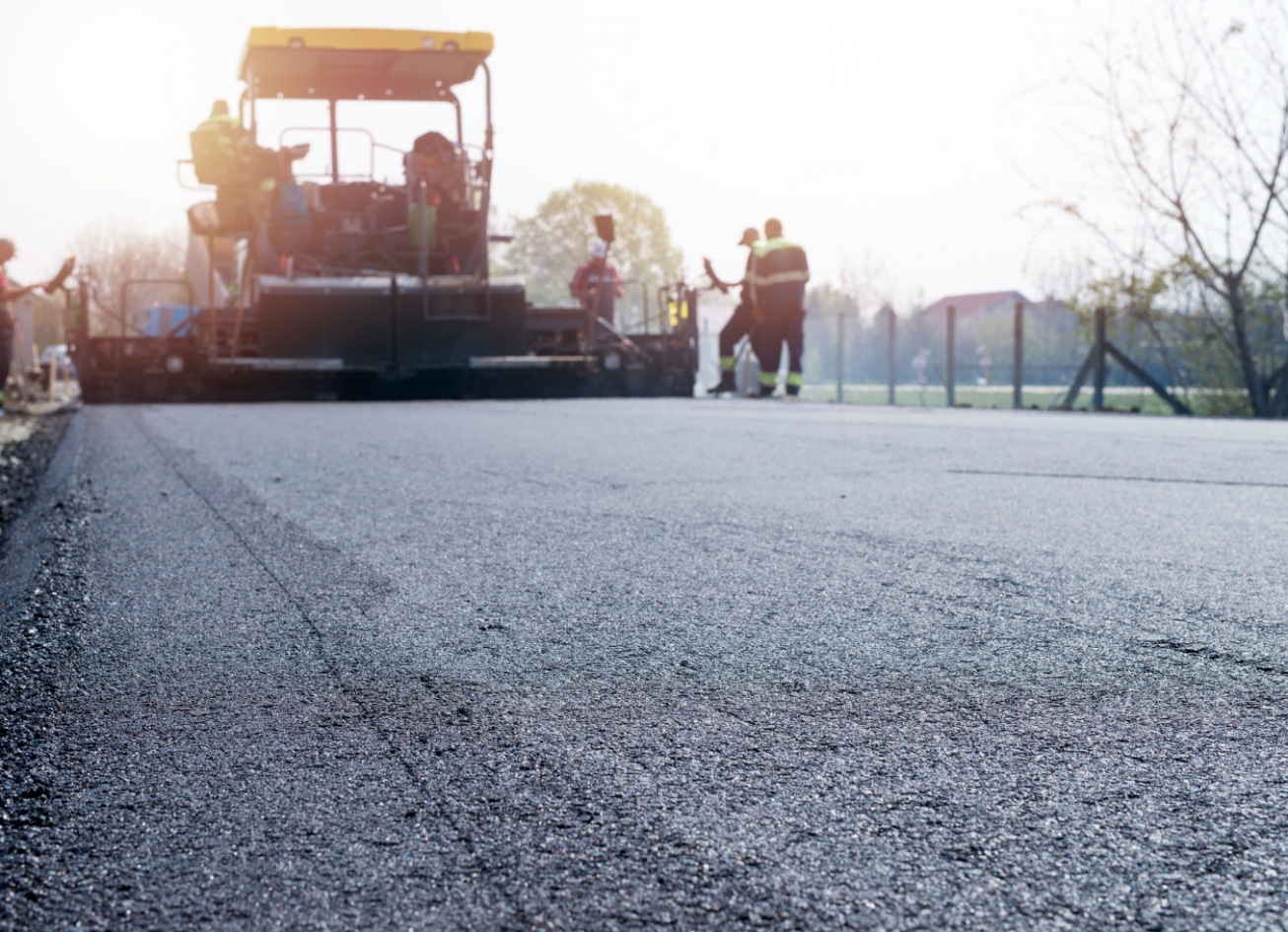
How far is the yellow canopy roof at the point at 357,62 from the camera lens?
43.5 ft

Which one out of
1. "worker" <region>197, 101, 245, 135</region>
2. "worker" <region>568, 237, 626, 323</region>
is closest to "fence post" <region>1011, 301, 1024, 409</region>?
"worker" <region>568, 237, 626, 323</region>

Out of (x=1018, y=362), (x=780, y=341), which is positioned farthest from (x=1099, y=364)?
(x=780, y=341)

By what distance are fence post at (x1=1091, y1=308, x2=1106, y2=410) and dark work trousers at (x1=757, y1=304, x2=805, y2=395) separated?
3.33 m

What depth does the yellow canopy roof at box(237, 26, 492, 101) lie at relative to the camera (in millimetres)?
13266

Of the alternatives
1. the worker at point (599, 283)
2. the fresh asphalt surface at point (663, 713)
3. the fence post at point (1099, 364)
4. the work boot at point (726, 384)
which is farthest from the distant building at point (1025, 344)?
the fresh asphalt surface at point (663, 713)

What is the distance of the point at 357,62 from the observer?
44.8ft

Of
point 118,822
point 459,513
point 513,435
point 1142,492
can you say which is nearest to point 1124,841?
point 118,822

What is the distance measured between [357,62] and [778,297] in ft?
17.2

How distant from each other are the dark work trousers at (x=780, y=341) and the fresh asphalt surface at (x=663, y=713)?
10.7 metres

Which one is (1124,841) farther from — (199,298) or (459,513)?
(199,298)

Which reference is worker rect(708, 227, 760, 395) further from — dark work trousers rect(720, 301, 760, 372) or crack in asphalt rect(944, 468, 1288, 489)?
crack in asphalt rect(944, 468, 1288, 489)

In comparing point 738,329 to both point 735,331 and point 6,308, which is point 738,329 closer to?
point 735,331

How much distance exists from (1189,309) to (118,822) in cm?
1557

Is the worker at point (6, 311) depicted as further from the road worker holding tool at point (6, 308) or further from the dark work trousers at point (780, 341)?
the dark work trousers at point (780, 341)
